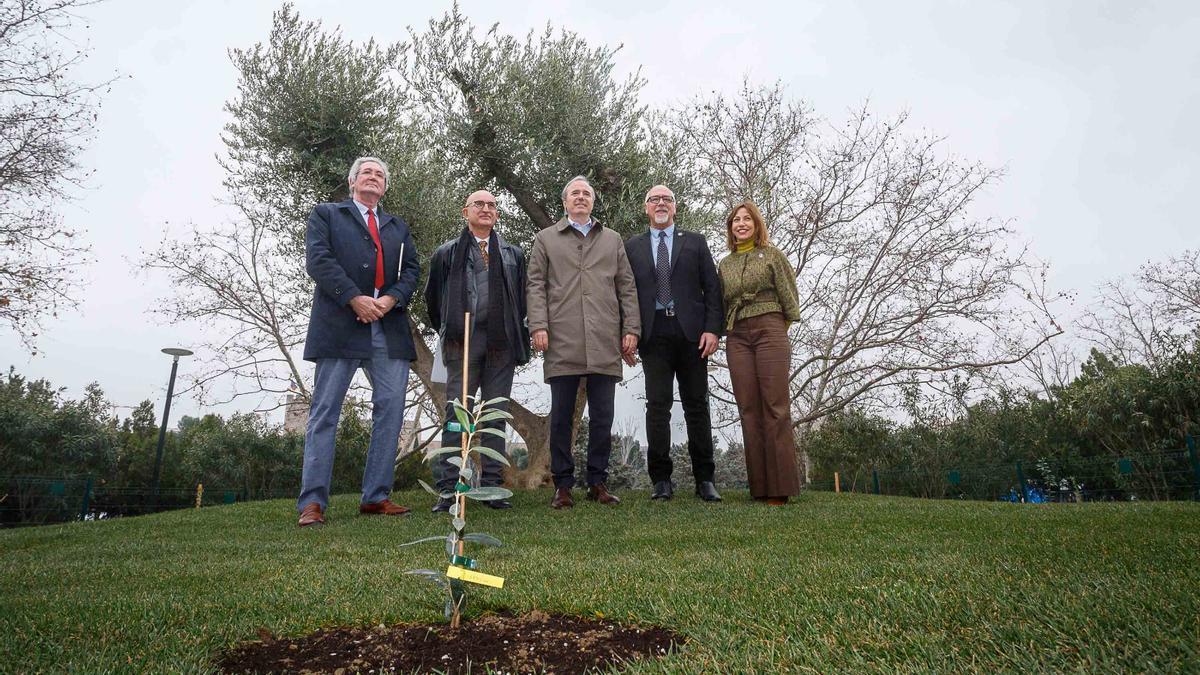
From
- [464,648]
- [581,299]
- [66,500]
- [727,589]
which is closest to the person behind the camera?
[464,648]

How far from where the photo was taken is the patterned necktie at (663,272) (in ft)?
16.5

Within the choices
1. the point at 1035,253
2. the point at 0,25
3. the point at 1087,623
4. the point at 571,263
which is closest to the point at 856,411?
the point at 1035,253

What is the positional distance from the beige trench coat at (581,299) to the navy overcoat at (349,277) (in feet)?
3.07

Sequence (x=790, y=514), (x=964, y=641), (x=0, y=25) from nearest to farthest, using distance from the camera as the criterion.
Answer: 1. (x=964, y=641)
2. (x=790, y=514)
3. (x=0, y=25)

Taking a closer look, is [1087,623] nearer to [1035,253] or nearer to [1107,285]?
[1035,253]

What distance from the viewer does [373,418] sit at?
182 inches

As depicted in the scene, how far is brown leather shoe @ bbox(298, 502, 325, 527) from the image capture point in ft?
13.4

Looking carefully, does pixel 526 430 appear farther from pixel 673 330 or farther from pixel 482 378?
pixel 673 330

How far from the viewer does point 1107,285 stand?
17906mm

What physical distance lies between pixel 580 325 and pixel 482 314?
720 millimetres

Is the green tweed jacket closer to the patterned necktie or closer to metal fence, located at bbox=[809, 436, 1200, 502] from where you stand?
the patterned necktie

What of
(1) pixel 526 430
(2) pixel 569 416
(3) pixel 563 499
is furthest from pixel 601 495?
(1) pixel 526 430

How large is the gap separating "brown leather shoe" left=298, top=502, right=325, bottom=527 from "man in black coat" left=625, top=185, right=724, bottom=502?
Answer: 2355 mm

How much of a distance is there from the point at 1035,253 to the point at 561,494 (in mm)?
9149
